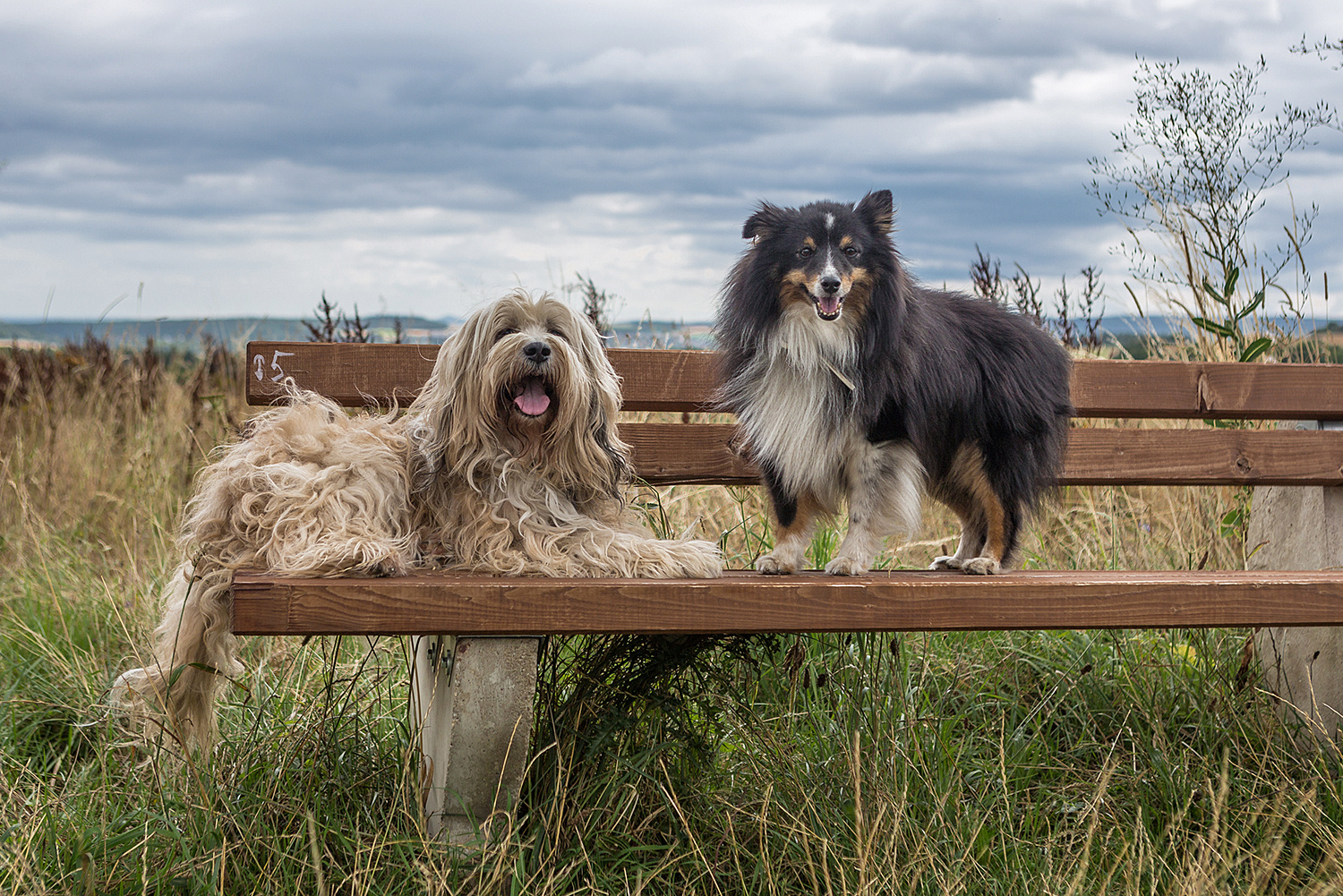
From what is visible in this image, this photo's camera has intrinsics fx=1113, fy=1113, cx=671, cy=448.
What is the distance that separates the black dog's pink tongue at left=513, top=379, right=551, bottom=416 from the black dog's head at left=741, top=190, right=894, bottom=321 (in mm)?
624

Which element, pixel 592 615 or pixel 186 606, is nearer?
pixel 592 615

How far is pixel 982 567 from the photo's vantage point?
9.20 ft

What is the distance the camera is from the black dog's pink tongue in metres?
2.49

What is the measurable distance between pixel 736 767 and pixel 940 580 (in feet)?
2.56

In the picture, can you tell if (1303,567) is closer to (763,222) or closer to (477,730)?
(763,222)

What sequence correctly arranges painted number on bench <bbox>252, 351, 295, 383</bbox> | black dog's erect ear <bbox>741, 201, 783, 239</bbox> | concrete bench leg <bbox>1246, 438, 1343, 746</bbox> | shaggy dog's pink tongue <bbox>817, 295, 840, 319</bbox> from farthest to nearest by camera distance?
1. concrete bench leg <bbox>1246, 438, 1343, 746</bbox>
2. painted number on bench <bbox>252, 351, 295, 383</bbox>
3. black dog's erect ear <bbox>741, 201, 783, 239</bbox>
4. shaggy dog's pink tongue <bbox>817, 295, 840, 319</bbox>

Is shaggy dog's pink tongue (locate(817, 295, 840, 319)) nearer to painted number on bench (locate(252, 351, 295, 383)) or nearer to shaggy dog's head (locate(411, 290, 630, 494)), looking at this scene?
shaggy dog's head (locate(411, 290, 630, 494))

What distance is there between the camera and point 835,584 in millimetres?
2268

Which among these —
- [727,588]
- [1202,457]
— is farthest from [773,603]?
[1202,457]

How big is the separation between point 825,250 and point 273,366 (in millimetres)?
1622

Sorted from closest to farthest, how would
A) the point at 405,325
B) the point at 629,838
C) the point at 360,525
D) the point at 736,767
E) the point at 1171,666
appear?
1. the point at 360,525
2. the point at 629,838
3. the point at 736,767
4. the point at 1171,666
5. the point at 405,325

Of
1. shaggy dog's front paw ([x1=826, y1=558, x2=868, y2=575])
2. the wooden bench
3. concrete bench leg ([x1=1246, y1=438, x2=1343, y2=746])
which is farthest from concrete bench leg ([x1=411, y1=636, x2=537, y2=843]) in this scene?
concrete bench leg ([x1=1246, y1=438, x2=1343, y2=746])

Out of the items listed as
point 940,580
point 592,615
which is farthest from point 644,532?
point 940,580

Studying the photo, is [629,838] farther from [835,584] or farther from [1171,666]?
[1171,666]
